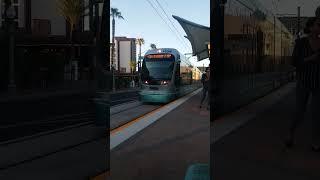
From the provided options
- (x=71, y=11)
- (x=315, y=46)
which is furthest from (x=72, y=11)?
(x=315, y=46)

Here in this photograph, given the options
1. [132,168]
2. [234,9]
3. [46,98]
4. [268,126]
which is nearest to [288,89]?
[268,126]

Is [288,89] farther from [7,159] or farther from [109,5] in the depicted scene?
[7,159]

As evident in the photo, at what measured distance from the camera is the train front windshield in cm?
246

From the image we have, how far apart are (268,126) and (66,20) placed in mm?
1422

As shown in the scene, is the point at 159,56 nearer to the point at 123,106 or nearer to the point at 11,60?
the point at 123,106

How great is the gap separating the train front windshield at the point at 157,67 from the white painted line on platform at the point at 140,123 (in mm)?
159

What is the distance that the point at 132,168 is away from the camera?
293 centimetres

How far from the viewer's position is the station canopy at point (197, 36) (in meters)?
2.24

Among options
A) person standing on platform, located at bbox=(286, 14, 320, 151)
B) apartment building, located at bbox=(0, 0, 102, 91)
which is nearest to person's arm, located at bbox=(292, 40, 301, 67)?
person standing on platform, located at bbox=(286, 14, 320, 151)

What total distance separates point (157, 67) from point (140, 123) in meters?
0.36

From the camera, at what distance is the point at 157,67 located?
8.65ft

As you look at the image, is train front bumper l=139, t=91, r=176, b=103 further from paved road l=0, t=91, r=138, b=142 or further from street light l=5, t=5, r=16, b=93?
paved road l=0, t=91, r=138, b=142

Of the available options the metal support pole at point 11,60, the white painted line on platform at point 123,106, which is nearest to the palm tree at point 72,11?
the white painted line on platform at point 123,106

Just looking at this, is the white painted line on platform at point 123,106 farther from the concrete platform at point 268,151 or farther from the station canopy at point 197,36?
the concrete platform at point 268,151
